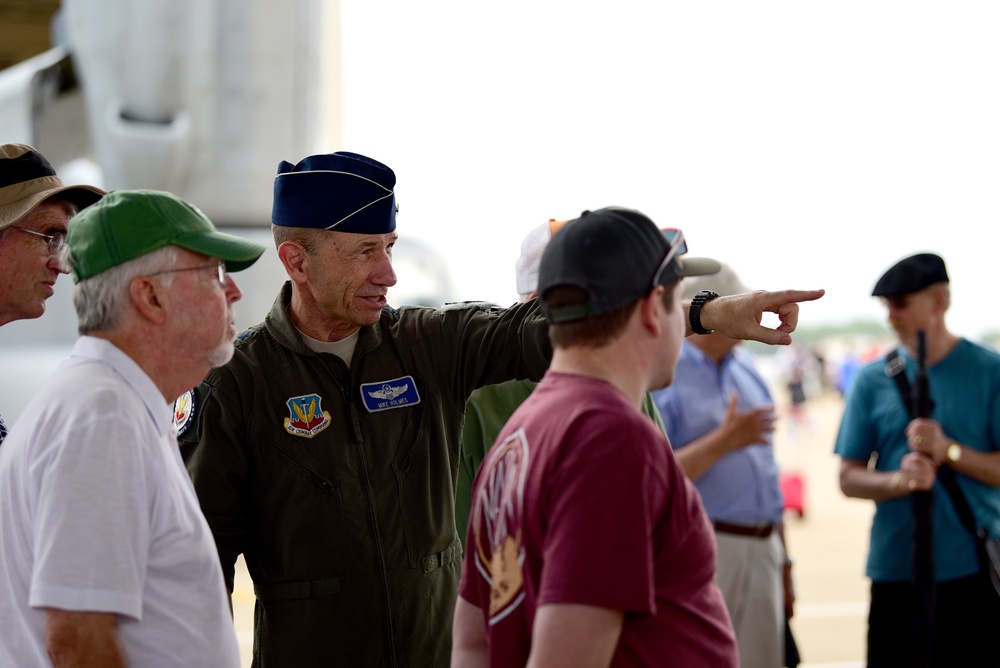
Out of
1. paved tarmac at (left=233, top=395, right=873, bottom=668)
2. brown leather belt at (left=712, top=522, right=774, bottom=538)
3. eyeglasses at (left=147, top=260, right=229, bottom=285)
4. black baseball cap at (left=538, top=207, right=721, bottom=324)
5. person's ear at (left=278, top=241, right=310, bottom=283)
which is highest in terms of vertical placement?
black baseball cap at (left=538, top=207, right=721, bottom=324)

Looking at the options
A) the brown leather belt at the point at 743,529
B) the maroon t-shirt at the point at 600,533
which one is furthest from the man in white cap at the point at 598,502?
the brown leather belt at the point at 743,529

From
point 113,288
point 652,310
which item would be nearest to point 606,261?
point 652,310

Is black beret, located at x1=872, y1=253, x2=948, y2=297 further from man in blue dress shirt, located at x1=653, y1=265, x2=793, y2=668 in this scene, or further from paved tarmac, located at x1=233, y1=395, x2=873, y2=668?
paved tarmac, located at x1=233, y1=395, x2=873, y2=668

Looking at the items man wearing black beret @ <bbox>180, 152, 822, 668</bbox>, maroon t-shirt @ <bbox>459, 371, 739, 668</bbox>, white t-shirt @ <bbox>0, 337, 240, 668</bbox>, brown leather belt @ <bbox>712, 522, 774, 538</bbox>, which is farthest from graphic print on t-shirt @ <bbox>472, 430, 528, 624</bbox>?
brown leather belt @ <bbox>712, 522, 774, 538</bbox>

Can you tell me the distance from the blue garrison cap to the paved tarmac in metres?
2.44

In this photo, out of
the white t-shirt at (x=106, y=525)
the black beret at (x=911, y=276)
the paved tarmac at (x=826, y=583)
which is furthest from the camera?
the paved tarmac at (x=826, y=583)

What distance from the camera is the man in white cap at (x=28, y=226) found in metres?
2.03

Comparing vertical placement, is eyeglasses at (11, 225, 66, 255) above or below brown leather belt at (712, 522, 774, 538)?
above

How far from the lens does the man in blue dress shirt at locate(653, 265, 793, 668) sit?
3.45 metres

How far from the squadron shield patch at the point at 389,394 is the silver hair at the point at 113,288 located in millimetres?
701

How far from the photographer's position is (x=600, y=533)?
1.24 m

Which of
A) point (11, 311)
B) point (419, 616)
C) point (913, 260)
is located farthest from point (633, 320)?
point (913, 260)

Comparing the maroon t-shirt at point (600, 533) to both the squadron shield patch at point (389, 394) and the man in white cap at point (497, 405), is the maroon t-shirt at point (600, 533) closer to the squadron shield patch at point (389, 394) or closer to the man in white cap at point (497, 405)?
the squadron shield patch at point (389, 394)

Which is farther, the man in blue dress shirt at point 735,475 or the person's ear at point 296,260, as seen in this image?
the man in blue dress shirt at point 735,475
